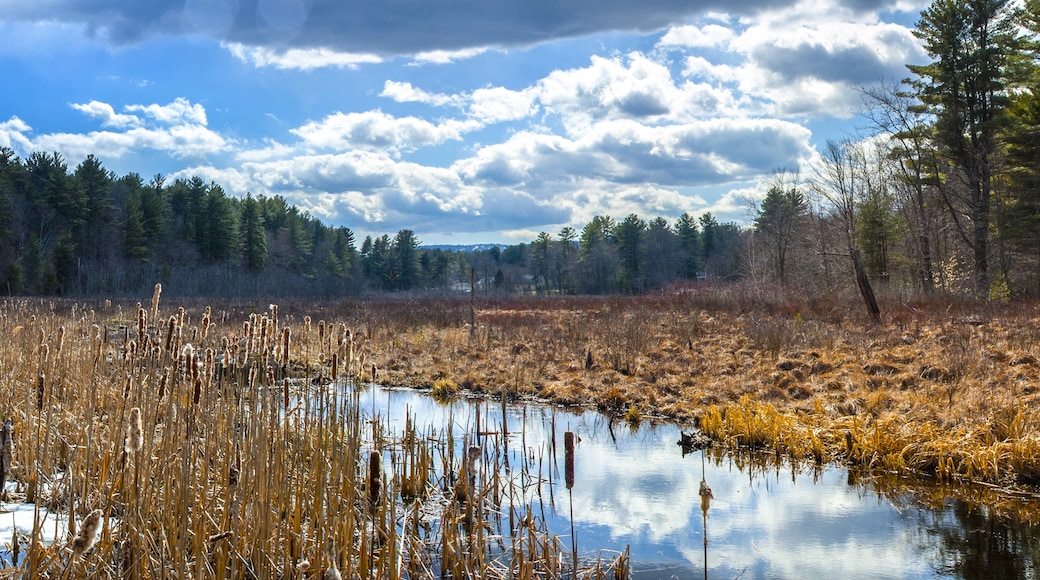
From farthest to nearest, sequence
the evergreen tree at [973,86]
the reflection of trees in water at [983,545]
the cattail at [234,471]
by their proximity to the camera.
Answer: the evergreen tree at [973,86], the reflection of trees in water at [983,545], the cattail at [234,471]

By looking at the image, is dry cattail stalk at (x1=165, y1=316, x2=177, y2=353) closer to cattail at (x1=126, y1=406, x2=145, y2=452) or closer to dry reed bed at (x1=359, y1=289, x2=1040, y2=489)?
cattail at (x1=126, y1=406, x2=145, y2=452)

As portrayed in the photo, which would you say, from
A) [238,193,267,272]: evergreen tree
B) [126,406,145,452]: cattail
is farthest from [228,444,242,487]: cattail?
[238,193,267,272]: evergreen tree

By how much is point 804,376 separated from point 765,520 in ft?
18.5

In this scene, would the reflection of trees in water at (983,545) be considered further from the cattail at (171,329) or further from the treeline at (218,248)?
the treeline at (218,248)

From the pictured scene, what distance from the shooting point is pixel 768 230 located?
5141 cm

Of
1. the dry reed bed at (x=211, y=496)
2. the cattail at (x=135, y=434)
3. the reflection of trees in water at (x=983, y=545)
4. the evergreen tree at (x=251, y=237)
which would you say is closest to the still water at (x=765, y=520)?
the reflection of trees in water at (x=983, y=545)

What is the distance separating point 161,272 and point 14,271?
46.7 ft

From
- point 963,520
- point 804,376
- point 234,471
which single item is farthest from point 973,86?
point 234,471

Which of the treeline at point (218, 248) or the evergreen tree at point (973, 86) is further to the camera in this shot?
the treeline at point (218, 248)

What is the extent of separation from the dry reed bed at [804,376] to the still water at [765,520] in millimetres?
563

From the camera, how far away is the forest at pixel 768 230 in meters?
24.7

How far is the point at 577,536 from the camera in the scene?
5.27 metres

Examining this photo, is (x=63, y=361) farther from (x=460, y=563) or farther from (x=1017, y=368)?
(x=1017, y=368)

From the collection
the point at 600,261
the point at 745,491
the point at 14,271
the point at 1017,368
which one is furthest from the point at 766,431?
the point at 600,261
